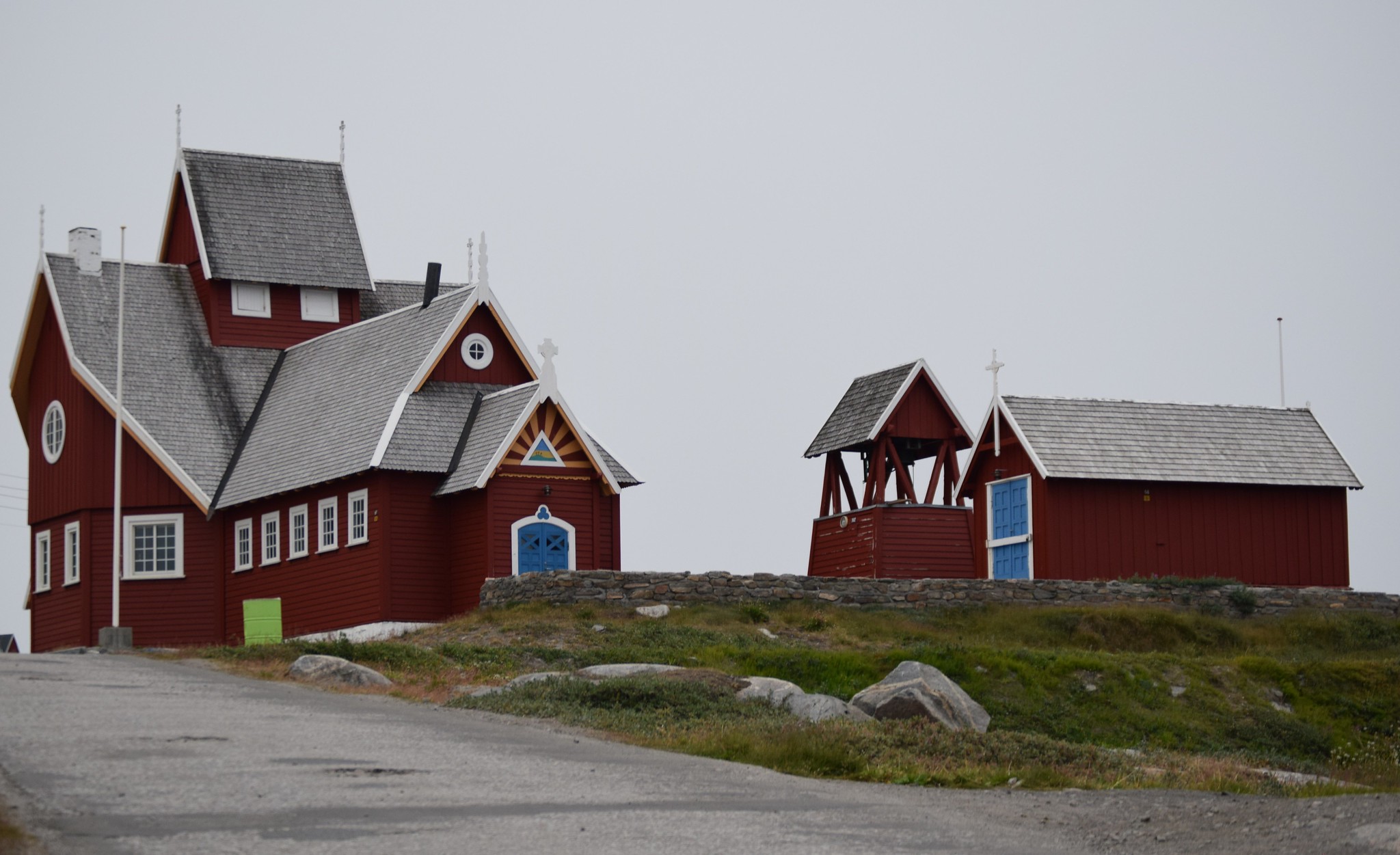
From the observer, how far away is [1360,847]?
1316 cm

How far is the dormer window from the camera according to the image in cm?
4681

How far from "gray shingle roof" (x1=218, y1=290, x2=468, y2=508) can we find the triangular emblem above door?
6.79 ft

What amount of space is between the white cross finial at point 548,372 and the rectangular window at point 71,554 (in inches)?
523

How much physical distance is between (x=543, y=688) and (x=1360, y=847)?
1116 centimetres

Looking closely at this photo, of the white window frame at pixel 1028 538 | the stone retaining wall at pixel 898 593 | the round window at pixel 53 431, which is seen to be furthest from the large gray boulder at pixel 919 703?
the round window at pixel 53 431

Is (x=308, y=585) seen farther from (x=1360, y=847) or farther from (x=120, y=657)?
(x=1360, y=847)

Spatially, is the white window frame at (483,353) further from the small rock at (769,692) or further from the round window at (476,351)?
the small rock at (769,692)

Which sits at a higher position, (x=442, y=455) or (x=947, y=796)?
(x=442, y=455)

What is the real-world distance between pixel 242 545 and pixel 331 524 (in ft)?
12.7

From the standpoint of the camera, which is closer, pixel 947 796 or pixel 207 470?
pixel 947 796

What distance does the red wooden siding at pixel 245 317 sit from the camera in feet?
153

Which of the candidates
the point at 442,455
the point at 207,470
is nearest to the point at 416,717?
the point at 442,455

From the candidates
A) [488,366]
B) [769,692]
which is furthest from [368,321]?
[769,692]

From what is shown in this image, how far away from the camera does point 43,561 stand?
151ft
